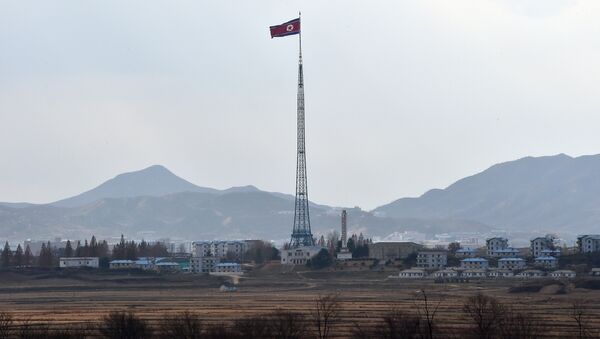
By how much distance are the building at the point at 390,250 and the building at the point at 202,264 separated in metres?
13.7

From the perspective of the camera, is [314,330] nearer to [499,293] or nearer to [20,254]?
[499,293]

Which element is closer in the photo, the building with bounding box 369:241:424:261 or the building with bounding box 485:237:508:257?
the building with bounding box 369:241:424:261

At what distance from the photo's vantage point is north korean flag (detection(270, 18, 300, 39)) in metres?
97.7

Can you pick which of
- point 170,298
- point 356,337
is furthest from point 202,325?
point 170,298

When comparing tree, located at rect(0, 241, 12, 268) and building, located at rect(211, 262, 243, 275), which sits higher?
tree, located at rect(0, 241, 12, 268)

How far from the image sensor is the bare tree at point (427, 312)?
44.6m

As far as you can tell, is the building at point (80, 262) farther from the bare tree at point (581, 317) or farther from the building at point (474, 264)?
the bare tree at point (581, 317)

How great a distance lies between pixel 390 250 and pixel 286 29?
23355 millimetres

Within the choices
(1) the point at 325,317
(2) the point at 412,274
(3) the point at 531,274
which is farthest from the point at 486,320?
(2) the point at 412,274

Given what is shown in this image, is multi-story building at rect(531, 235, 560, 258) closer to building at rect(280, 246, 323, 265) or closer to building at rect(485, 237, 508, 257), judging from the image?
building at rect(485, 237, 508, 257)

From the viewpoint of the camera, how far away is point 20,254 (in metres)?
115

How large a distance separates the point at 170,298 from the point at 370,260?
103 feet

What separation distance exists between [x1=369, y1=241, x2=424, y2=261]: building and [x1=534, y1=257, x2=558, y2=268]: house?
13104 mm

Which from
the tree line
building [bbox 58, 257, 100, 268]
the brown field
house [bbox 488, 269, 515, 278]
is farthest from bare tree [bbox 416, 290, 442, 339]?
building [bbox 58, 257, 100, 268]
